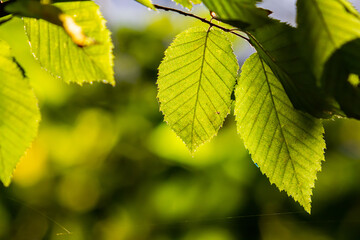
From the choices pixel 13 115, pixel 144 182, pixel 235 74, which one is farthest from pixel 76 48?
pixel 144 182

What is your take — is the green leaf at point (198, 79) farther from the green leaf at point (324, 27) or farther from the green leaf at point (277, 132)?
the green leaf at point (324, 27)

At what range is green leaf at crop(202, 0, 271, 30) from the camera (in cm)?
46

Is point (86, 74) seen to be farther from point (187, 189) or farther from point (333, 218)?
point (333, 218)

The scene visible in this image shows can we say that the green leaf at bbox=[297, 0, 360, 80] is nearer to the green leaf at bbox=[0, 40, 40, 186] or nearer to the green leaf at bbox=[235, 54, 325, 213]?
the green leaf at bbox=[235, 54, 325, 213]

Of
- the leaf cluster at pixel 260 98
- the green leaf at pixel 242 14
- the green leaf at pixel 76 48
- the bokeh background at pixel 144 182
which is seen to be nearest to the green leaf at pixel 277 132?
the leaf cluster at pixel 260 98

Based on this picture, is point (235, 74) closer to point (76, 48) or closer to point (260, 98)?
point (260, 98)

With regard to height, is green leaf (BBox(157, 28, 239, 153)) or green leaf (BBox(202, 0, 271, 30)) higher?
green leaf (BBox(202, 0, 271, 30))

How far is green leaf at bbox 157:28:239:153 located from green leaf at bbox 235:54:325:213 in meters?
0.03

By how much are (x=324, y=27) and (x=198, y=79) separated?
0.30 m

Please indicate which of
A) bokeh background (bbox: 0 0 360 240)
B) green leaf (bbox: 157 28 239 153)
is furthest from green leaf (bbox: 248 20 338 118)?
bokeh background (bbox: 0 0 360 240)

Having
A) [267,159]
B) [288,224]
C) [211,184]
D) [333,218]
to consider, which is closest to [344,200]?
[333,218]

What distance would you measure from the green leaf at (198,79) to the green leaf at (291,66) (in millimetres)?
112

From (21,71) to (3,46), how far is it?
44 millimetres

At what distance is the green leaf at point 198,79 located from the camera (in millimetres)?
659
